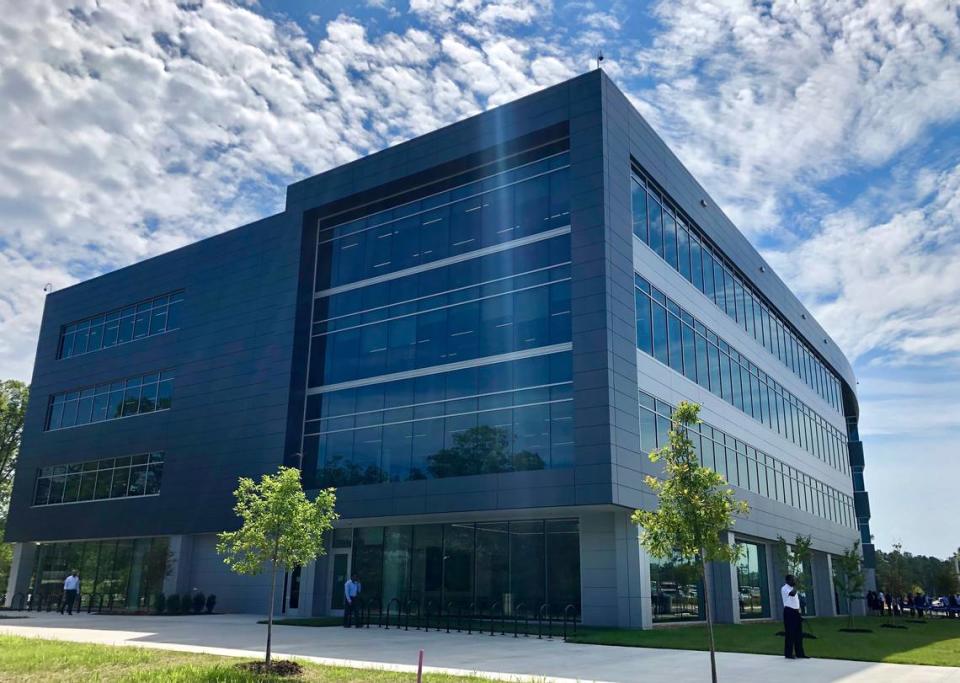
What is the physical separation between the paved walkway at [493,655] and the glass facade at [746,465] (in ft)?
31.9

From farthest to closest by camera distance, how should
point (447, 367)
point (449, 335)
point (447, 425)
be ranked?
point (449, 335)
point (447, 367)
point (447, 425)

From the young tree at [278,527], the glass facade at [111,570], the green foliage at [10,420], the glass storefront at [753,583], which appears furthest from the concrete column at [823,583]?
the green foliage at [10,420]

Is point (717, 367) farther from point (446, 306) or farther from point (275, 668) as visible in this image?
point (275, 668)

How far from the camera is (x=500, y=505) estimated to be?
1123 inches

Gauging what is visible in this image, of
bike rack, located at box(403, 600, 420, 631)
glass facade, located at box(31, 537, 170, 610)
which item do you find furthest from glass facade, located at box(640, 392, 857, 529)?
glass facade, located at box(31, 537, 170, 610)

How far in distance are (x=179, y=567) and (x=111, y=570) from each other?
243 inches

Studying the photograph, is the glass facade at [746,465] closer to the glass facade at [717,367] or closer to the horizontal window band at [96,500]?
the glass facade at [717,367]

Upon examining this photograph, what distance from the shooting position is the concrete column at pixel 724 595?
34.9 meters

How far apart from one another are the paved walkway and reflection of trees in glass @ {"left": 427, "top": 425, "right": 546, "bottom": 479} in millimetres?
6236

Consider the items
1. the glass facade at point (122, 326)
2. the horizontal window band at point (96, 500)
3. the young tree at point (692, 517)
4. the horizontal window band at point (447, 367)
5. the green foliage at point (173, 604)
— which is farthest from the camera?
the glass facade at point (122, 326)

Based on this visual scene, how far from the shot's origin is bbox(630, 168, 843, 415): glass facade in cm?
3312

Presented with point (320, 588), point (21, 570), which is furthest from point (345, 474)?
point (21, 570)

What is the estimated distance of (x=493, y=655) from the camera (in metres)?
18.8

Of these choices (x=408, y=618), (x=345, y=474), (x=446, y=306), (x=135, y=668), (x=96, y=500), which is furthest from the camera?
(x=96, y=500)
